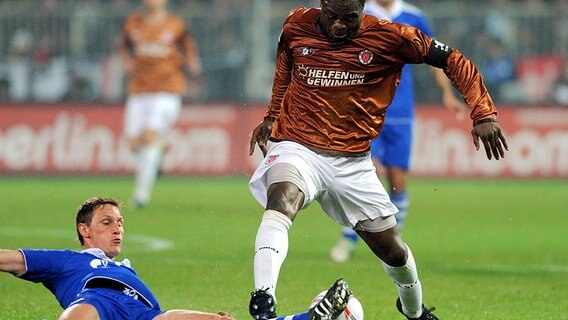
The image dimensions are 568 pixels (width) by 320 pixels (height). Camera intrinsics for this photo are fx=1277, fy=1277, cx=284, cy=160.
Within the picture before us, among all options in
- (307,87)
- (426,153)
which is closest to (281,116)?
(307,87)

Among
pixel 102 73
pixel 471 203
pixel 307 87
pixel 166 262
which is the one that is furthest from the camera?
pixel 102 73

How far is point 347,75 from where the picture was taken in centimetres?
744

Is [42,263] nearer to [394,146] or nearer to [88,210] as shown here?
[88,210]

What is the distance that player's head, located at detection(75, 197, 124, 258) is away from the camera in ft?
22.8

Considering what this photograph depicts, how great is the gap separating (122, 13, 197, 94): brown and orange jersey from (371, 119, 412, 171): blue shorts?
688 cm

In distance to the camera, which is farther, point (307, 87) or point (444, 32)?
point (444, 32)

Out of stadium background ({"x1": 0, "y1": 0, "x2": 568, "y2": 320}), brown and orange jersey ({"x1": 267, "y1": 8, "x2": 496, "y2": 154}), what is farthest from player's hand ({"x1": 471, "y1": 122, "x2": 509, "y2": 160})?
stadium background ({"x1": 0, "y1": 0, "x2": 568, "y2": 320})

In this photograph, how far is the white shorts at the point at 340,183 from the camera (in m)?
7.29

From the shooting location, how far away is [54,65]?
22.7 m

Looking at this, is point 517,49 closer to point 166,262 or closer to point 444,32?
point 444,32

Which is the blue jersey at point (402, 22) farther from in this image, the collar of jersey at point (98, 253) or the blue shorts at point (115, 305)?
the blue shorts at point (115, 305)

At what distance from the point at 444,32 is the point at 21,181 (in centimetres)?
781

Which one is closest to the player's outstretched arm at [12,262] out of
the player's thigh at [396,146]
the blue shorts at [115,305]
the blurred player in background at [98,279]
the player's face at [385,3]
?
the blurred player in background at [98,279]

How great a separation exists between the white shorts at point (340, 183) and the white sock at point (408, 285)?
405 mm
